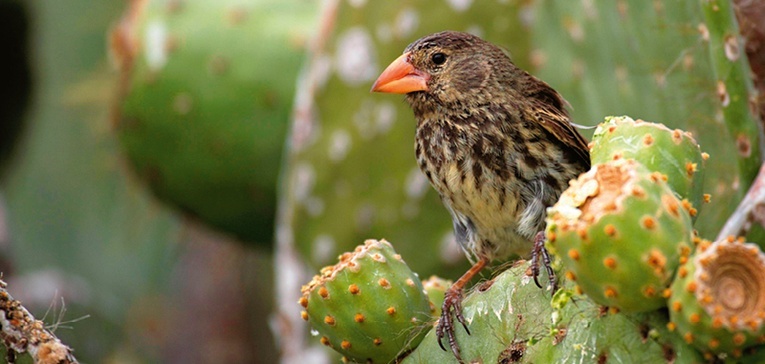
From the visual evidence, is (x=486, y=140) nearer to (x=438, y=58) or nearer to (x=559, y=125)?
(x=559, y=125)

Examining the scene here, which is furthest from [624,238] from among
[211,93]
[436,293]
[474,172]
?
[211,93]

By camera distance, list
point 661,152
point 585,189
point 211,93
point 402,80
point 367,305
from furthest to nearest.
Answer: point 211,93 → point 402,80 → point 367,305 → point 661,152 → point 585,189

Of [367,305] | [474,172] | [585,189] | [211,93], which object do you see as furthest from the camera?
[211,93]

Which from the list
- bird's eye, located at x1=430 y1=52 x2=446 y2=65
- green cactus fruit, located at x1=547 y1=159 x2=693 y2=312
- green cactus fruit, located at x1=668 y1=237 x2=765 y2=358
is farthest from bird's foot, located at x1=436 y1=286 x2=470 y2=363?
bird's eye, located at x1=430 y1=52 x2=446 y2=65

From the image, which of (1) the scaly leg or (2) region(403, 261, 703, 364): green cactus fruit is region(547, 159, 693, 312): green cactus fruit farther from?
(1) the scaly leg

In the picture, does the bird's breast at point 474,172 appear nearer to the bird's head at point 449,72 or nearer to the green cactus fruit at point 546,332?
the bird's head at point 449,72

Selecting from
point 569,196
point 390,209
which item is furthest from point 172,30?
point 569,196

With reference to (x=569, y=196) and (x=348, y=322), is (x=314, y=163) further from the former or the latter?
(x=569, y=196)
